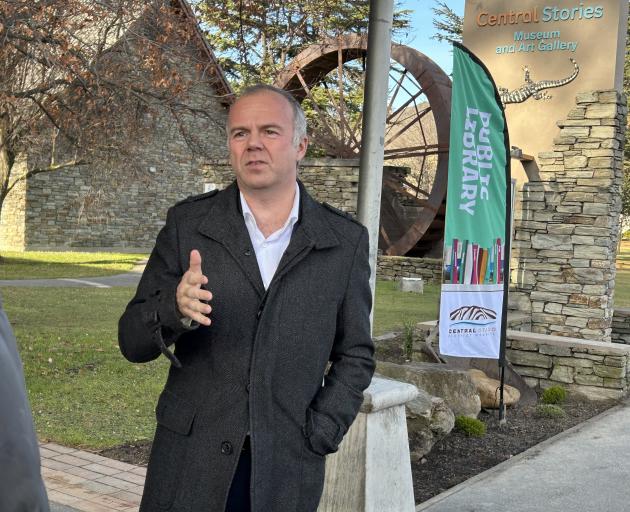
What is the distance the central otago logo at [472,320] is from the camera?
6.35 meters

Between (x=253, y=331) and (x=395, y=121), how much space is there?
1877 centimetres

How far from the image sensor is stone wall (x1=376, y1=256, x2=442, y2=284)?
1891 cm

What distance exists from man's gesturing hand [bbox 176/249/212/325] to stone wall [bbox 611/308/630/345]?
33.3 ft

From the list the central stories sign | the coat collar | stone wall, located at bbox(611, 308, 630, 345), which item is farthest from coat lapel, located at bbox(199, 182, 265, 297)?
stone wall, located at bbox(611, 308, 630, 345)

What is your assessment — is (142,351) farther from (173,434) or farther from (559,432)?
Result: (559,432)

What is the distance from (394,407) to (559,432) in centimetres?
337

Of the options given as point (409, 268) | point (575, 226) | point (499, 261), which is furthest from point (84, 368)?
point (409, 268)

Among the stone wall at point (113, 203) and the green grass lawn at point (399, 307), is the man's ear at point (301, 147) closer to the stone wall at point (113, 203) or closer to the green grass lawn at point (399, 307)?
the green grass lawn at point (399, 307)

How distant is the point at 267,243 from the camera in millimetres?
2150

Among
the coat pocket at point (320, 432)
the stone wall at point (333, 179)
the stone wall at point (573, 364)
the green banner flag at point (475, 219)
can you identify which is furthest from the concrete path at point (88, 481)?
the stone wall at point (333, 179)

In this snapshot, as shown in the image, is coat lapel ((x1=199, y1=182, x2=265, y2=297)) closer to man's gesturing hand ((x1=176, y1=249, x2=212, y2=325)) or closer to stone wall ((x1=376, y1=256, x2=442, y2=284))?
man's gesturing hand ((x1=176, y1=249, x2=212, y2=325))

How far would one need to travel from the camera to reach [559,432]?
6.41 m

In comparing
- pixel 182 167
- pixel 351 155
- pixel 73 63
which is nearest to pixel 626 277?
pixel 351 155

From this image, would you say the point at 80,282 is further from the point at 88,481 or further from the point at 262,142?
the point at 262,142
